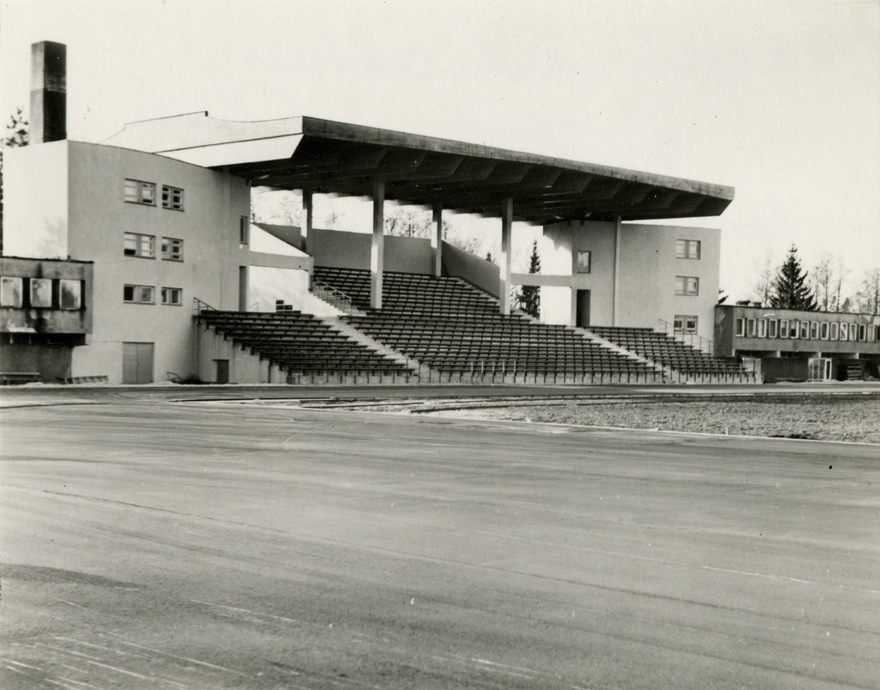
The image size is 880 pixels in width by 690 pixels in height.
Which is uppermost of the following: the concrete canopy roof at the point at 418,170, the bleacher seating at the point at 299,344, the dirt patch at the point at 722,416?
the concrete canopy roof at the point at 418,170

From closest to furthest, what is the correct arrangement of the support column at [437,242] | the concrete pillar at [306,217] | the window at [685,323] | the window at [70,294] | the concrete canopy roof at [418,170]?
1. the window at [70,294]
2. the concrete canopy roof at [418,170]
3. the concrete pillar at [306,217]
4. the support column at [437,242]
5. the window at [685,323]

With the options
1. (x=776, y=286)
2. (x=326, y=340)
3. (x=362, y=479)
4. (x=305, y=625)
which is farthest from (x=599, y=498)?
(x=776, y=286)

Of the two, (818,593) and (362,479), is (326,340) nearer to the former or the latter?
(362,479)

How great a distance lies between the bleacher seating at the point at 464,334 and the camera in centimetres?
5175

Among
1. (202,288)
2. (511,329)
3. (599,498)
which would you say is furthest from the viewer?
(511,329)

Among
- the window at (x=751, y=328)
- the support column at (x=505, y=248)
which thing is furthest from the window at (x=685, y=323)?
the support column at (x=505, y=248)

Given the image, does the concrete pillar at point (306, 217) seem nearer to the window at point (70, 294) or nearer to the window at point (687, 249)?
the window at point (70, 294)

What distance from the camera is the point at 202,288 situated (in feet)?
155

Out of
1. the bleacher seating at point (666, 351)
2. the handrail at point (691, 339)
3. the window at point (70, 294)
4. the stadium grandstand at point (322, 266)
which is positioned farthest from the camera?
the handrail at point (691, 339)

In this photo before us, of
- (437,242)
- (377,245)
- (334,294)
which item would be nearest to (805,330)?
(437,242)

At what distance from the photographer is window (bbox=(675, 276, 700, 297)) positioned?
6756cm

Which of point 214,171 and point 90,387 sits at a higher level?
point 214,171

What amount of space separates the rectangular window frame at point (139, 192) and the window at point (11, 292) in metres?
6.12

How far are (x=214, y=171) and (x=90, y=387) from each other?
45.3ft
